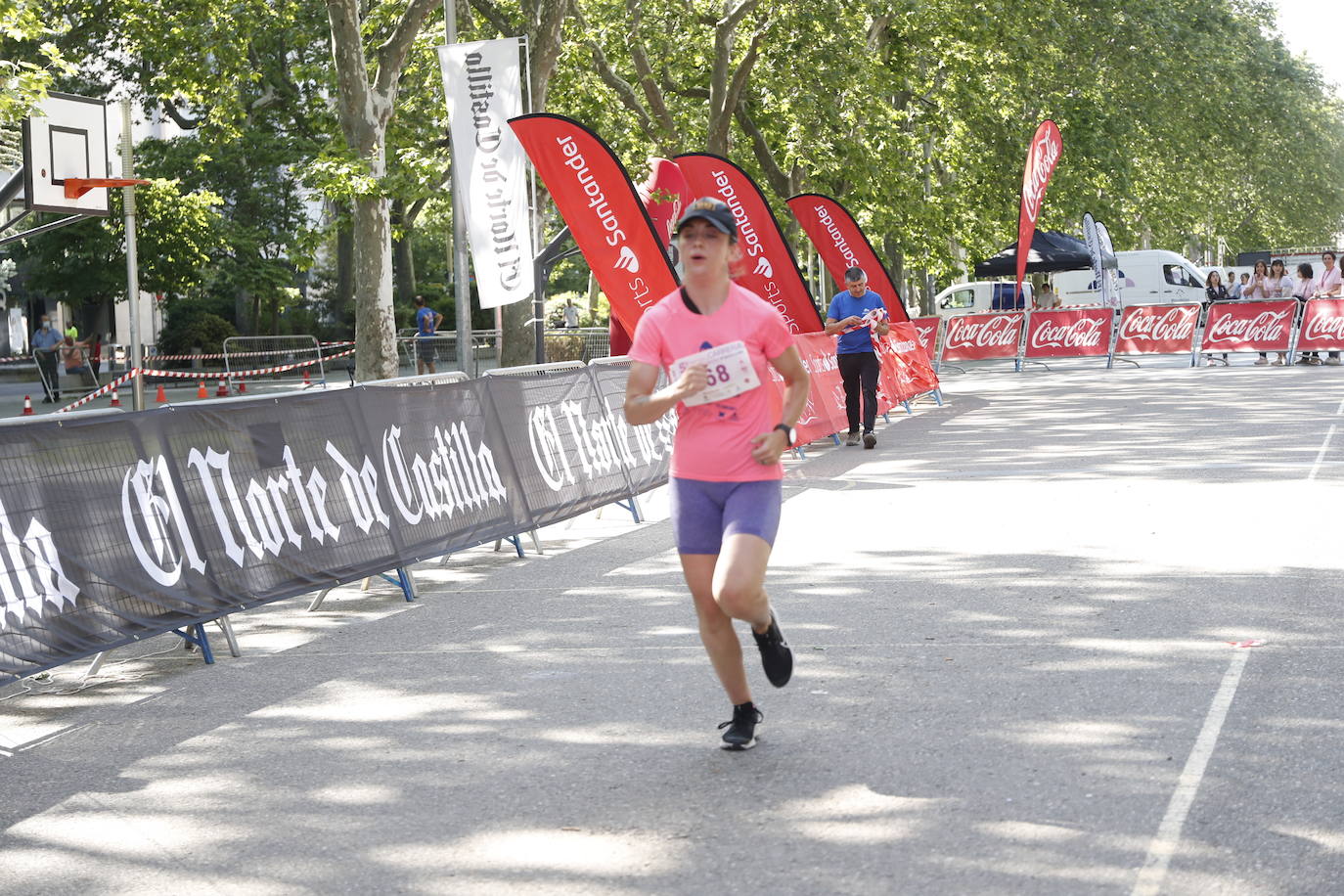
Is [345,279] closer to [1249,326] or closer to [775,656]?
[1249,326]

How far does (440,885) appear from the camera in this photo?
4.68m

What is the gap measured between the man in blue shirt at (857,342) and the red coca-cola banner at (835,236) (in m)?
8.63

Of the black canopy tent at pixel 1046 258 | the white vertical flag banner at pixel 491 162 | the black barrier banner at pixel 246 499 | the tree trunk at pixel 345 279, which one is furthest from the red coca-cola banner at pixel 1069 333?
the tree trunk at pixel 345 279

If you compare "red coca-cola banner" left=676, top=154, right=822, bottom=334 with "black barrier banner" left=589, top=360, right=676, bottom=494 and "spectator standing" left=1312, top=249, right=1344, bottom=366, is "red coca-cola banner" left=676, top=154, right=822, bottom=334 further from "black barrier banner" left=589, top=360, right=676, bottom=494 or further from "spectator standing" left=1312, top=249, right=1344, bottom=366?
"spectator standing" left=1312, top=249, right=1344, bottom=366

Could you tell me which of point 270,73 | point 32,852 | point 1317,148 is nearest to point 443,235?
point 270,73

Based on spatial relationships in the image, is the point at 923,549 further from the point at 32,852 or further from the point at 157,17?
the point at 157,17

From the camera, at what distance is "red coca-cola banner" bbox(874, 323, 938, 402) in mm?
21112

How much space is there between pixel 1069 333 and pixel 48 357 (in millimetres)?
19489

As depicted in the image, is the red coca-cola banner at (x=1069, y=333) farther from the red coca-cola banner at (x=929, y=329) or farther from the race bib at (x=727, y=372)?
the race bib at (x=727, y=372)

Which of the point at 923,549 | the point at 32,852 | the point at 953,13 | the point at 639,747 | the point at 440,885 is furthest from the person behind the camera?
the point at 953,13

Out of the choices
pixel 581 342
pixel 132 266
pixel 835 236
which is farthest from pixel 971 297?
pixel 132 266

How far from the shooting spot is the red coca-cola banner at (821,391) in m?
17.1

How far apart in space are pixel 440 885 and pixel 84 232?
40169 mm

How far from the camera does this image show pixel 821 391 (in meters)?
17.6
